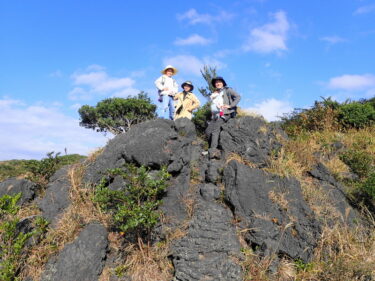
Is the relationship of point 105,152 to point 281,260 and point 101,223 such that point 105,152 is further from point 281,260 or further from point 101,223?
point 281,260

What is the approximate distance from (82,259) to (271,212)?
3.73m

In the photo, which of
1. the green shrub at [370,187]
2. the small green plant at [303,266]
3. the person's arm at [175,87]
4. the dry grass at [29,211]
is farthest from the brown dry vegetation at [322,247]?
the dry grass at [29,211]

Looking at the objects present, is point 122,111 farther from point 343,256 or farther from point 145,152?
point 343,256

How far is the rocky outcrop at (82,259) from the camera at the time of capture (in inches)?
207

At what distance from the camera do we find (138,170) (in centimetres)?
613

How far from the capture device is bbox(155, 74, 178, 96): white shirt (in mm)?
9358

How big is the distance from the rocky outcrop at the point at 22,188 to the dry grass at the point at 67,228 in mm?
1171

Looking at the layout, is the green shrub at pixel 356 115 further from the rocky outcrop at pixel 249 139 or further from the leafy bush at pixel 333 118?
the rocky outcrop at pixel 249 139

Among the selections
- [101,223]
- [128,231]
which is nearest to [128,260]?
[128,231]

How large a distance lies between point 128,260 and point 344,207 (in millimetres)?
4897

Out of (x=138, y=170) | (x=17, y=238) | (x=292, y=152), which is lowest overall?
(x=17, y=238)

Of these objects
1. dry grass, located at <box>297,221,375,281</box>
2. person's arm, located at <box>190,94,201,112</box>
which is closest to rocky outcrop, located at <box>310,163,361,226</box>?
dry grass, located at <box>297,221,375,281</box>

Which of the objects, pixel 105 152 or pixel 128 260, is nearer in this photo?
pixel 128 260

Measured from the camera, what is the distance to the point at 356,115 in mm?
11570
